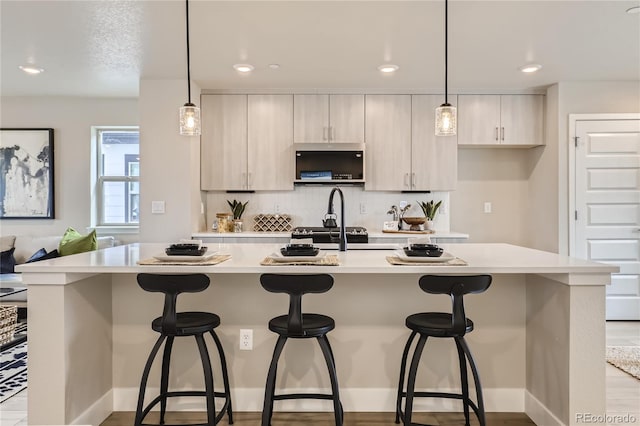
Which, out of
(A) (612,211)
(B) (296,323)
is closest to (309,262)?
(B) (296,323)

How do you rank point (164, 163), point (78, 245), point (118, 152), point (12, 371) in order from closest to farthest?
point (12, 371)
point (164, 163)
point (78, 245)
point (118, 152)

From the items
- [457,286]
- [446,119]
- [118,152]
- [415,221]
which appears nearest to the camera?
[457,286]

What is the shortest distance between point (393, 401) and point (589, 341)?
106 centimetres

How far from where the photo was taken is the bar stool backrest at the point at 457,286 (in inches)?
75.9

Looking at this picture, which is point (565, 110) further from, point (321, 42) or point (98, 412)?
point (98, 412)

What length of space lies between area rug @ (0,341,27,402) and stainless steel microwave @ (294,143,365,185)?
9.17ft

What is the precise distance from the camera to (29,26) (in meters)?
3.07

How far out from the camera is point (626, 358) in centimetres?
332

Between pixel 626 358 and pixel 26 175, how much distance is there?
6281 millimetres

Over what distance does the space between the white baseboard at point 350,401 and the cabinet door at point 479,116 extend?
289cm

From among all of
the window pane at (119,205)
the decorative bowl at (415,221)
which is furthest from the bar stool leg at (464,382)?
the window pane at (119,205)

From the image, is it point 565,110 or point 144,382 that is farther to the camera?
point 565,110

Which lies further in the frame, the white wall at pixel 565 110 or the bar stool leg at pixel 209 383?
the white wall at pixel 565 110

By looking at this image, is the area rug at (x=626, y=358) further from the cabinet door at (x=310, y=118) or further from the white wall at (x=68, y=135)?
the white wall at (x=68, y=135)
